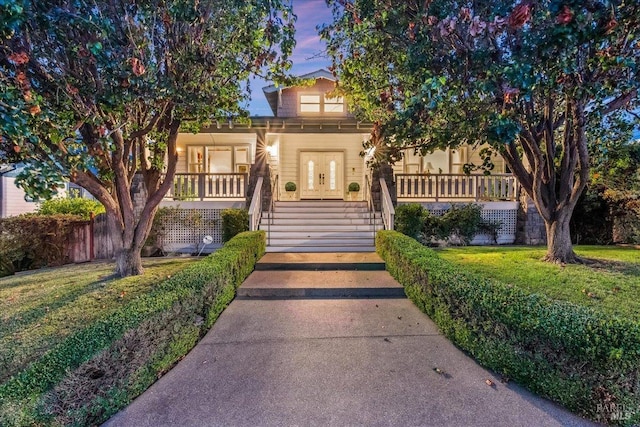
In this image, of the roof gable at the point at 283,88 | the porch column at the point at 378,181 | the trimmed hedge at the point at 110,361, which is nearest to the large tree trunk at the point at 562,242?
the porch column at the point at 378,181

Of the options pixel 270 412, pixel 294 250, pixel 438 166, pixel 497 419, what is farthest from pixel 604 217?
pixel 270 412

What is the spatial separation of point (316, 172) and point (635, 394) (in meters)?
12.5

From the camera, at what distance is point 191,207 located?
9977 mm

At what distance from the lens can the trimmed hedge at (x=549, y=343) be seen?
2.38 metres

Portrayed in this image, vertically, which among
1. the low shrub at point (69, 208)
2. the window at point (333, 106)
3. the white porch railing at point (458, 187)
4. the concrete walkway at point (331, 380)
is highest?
the window at point (333, 106)

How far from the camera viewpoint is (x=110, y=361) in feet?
8.58

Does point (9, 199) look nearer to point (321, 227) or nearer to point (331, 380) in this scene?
point (321, 227)

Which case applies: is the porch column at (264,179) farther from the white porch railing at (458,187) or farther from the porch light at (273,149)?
the white porch railing at (458,187)

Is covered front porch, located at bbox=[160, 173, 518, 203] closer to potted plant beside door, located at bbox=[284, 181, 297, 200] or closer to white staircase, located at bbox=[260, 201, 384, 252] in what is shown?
white staircase, located at bbox=[260, 201, 384, 252]

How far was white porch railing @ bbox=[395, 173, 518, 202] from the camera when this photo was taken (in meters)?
10.6

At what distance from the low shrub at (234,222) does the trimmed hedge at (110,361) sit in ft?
17.4

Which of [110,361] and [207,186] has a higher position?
[207,186]

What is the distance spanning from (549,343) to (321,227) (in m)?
7.16

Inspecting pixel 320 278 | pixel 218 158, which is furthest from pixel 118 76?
pixel 218 158
